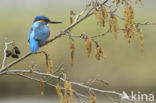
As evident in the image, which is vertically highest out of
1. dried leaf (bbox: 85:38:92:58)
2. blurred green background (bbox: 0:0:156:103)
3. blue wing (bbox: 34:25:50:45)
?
blue wing (bbox: 34:25:50:45)

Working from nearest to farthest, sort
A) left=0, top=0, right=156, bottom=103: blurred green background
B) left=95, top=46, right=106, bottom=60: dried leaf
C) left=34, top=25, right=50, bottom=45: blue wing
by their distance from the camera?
1. left=95, top=46, right=106, bottom=60: dried leaf
2. left=34, top=25, right=50, bottom=45: blue wing
3. left=0, top=0, right=156, bottom=103: blurred green background

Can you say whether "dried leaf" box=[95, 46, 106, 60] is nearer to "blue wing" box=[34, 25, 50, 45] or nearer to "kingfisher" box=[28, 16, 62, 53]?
"kingfisher" box=[28, 16, 62, 53]

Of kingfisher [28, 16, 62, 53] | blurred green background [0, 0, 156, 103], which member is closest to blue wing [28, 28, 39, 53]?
kingfisher [28, 16, 62, 53]

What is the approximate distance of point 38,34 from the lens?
5.21 m

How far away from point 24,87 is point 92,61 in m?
1.16

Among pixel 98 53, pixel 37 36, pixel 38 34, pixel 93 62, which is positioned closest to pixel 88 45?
pixel 98 53

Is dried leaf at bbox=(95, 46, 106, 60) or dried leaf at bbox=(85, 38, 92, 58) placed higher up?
dried leaf at bbox=(85, 38, 92, 58)

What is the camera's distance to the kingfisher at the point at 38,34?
4836mm

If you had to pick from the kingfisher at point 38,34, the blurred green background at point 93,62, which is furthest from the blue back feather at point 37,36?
the blurred green background at point 93,62

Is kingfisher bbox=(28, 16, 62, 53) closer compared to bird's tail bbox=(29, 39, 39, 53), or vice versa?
bird's tail bbox=(29, 39, 39, 53)

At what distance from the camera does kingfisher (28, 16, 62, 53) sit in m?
4.84

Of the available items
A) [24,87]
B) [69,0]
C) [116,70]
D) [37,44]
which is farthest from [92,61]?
[69,0]

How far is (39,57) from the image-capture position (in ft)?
30.1

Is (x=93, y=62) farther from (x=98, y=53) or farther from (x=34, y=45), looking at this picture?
(x=98, y=53)
